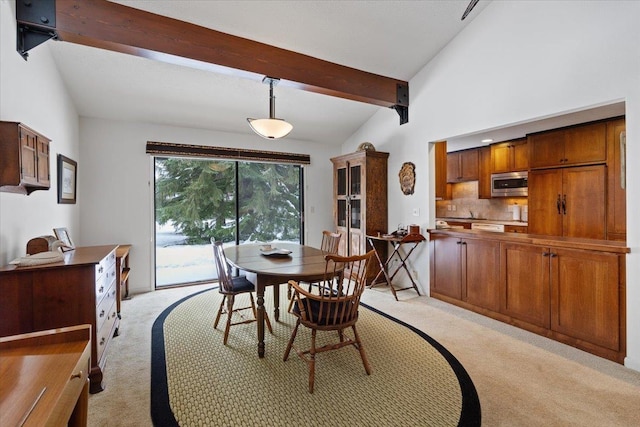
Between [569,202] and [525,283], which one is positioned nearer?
[525,283]

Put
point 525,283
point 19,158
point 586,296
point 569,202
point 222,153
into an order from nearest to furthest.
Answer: point 19,158, point 586,296, point 525,283, point 569,202, point 222,153

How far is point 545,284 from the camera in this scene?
9.61ft

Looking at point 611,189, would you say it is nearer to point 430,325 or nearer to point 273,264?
point 430,325

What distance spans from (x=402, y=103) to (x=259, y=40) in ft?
6.95

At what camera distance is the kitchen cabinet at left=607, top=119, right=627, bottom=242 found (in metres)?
3.58

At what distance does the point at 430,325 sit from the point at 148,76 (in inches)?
162

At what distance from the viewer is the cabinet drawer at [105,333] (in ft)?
7.28

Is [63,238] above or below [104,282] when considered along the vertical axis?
above

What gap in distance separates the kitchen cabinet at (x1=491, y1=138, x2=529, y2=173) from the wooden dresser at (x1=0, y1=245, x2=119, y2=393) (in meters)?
5.60

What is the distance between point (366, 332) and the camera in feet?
9.86

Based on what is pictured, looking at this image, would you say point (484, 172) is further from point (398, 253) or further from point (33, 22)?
point (33, 22)

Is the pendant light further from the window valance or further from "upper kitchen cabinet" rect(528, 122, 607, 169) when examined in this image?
"upper kitchen cabinet" rect(528, 122, 607, 169)

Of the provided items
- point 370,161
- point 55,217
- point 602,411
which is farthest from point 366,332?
point 55,217

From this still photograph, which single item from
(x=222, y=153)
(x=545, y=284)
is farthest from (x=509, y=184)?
(x=222, y=153)
